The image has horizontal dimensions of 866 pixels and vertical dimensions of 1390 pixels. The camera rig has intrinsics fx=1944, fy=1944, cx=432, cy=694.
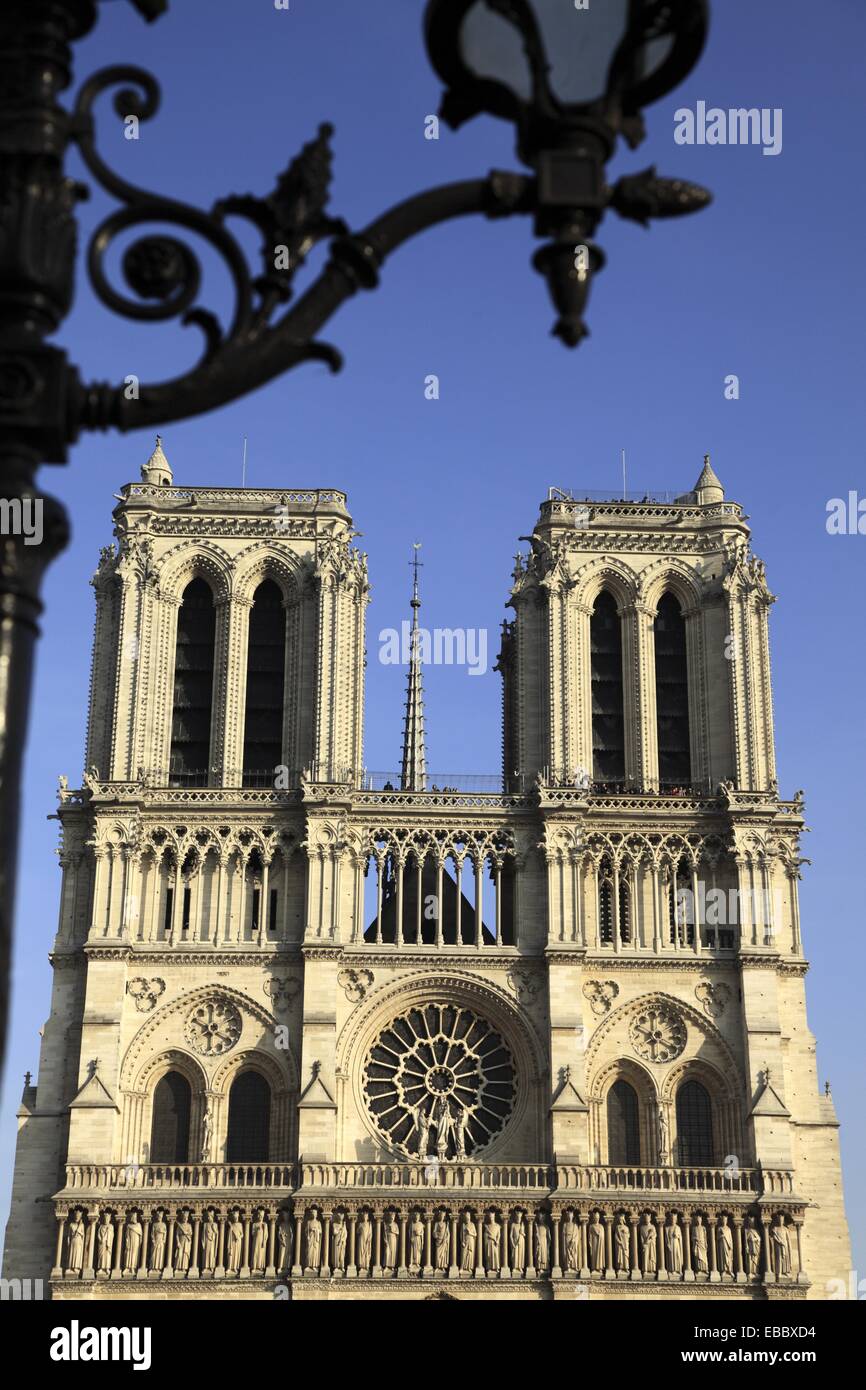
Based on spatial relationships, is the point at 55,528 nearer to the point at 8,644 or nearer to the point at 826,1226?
the point at 8,644

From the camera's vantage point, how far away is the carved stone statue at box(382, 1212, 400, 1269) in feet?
148

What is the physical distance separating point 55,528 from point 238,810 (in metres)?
43.4

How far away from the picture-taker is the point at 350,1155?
47.2 metres

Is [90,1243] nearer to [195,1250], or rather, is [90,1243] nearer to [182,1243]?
[182,1243]

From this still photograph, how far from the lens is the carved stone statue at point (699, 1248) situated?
4538 centimetres

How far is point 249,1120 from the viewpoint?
47750 millimetres

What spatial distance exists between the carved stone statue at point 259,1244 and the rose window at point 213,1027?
4346 millimetres

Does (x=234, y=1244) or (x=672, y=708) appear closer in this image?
(x=234, y=1244)

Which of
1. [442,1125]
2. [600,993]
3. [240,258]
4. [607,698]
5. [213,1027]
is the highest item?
[607,698]

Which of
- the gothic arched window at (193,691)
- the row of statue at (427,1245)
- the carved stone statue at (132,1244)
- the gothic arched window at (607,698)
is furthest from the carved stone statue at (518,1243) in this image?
the gothic arched window at (193,691)

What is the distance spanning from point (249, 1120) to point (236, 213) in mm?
43161

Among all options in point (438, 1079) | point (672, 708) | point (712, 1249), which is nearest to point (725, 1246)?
point (712, 1249)

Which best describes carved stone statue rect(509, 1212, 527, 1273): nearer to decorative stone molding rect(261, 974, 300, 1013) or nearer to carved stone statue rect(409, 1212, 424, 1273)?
carved stone statue rect(409, 1212, 424, 1273)

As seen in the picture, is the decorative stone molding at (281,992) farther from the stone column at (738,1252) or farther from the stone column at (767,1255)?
the stone column at (767,1255)
